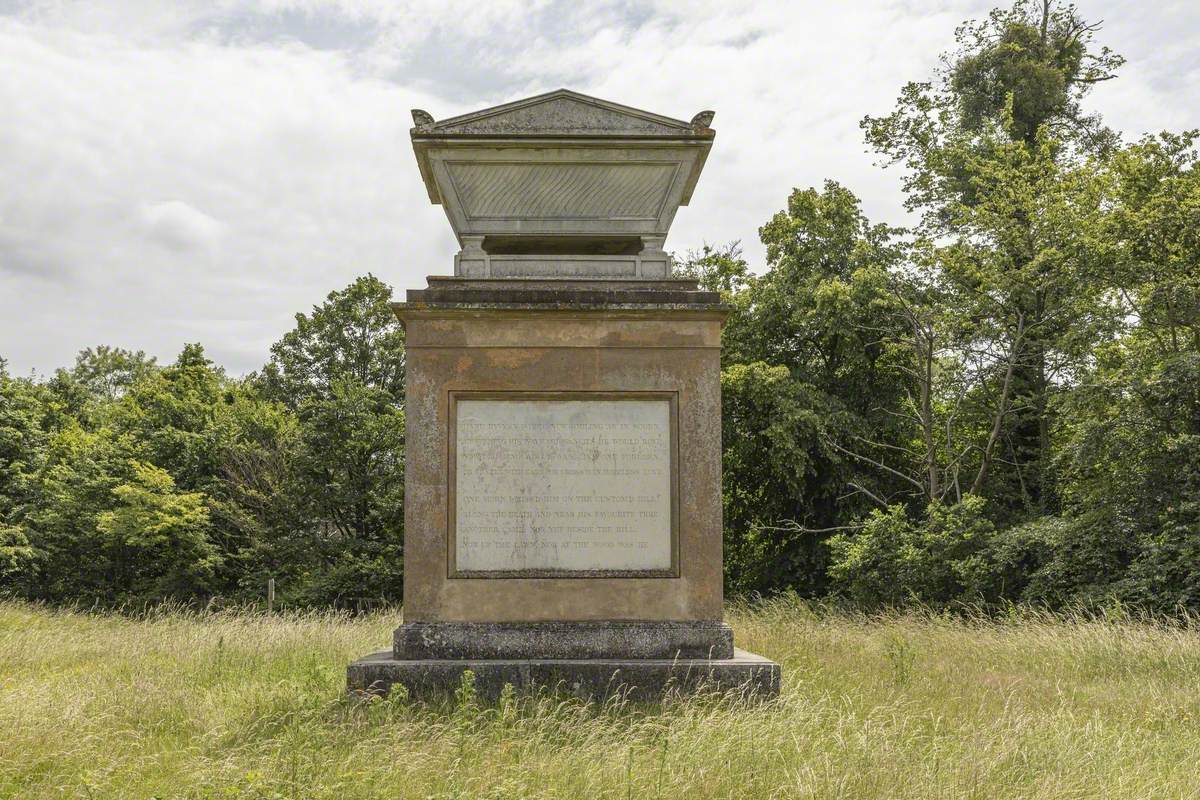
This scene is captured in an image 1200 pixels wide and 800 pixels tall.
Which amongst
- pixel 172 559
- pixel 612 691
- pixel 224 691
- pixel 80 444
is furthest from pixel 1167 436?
pixel 80 444

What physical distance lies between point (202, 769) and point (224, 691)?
2534 mm

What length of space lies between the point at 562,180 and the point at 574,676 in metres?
3.54

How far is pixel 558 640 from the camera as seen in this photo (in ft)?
23.9

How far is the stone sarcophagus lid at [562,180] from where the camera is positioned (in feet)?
25.0

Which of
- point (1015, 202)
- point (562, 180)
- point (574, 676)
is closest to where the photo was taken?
point (574, 676)

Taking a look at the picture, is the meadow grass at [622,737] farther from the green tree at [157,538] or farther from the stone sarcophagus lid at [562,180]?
the green tree at [157,538]

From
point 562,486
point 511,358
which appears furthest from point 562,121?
point 562,486

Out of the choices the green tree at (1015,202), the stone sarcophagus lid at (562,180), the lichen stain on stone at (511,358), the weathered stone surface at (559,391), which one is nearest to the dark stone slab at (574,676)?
the weathered stone surface at (559,391)

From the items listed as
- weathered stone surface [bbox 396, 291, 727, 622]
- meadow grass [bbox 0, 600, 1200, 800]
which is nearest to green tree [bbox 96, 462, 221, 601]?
meadow grass [bbox 0, 600, 1200, 800]

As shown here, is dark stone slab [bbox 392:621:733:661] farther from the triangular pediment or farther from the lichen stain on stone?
the triangular pediment

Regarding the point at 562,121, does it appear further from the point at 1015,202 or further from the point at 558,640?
the point at 1015,202

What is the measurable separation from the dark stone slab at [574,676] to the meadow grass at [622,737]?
16cm

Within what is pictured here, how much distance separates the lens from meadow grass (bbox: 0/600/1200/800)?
516 centimetres

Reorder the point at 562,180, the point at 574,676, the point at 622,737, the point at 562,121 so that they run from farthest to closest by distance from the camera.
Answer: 1. the point at 562,180
2. the point at 562,121
3. the point at 574,676
4. the point at 622,737
